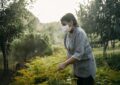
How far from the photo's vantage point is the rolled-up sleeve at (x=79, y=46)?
443 cm

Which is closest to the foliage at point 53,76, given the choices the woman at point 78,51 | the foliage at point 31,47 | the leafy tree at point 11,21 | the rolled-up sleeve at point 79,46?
the woman at point 78,51

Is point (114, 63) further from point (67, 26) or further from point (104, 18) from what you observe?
point (67, 26)

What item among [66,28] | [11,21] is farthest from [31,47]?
[66,28]

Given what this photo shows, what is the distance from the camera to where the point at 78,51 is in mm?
4461

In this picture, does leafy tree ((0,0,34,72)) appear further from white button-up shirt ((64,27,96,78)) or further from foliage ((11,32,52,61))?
white button-up shirt ((64,27,96,78))

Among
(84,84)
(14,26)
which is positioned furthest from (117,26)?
(84,84)

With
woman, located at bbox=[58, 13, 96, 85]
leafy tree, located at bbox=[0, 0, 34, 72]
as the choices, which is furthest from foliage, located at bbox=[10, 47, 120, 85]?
leafy tree, located at bbox=[0, 0, 34, 72]

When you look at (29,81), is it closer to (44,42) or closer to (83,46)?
(83,46)

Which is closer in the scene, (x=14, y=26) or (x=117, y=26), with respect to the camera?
(x=117, y=26)

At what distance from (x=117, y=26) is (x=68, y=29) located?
17117 millimetres

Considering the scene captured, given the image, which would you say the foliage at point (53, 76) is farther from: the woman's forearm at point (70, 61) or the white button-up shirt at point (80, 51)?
the woman's forearm at point (70, 61)

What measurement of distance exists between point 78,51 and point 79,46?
78 mm

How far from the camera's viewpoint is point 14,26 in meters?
23.4

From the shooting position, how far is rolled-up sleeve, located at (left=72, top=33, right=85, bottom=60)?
443cm
